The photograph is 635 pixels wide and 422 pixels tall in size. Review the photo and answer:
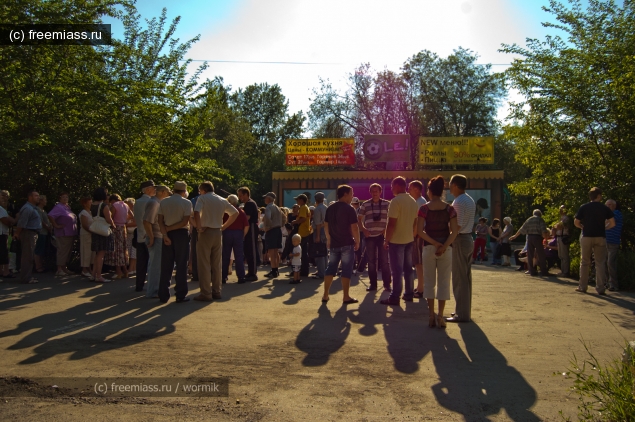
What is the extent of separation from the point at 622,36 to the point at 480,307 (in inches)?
380

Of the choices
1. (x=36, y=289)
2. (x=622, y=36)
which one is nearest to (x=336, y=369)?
(x=36, y=289)

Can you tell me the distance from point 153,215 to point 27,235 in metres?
3.95

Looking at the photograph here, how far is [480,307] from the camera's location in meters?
10.0

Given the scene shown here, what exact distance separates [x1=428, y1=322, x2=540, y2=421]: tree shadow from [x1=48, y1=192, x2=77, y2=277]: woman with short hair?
31.2ft

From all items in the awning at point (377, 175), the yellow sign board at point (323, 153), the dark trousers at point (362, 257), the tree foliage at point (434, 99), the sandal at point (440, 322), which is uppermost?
the tree foliage at point (434, 99)

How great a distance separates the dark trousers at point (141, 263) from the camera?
11.3 metres

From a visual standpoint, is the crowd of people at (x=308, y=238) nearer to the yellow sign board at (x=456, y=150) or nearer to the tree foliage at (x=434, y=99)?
the yellow sign board at (x=456, y=150)

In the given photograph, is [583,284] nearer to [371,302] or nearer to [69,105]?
[371,302]

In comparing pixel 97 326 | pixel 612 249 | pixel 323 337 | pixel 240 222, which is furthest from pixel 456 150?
pixel 97 326

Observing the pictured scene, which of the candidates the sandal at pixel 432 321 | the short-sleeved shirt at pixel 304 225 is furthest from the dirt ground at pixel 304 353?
the short-sleeved shirt at pixel 304 225

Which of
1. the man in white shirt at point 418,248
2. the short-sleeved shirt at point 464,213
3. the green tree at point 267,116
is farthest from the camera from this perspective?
the green tree at point 267,116

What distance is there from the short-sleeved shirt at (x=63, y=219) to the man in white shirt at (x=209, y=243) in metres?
4.92

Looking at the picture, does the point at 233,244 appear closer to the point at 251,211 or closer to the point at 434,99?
the point at 251,211

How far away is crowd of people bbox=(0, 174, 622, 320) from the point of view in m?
8.37
